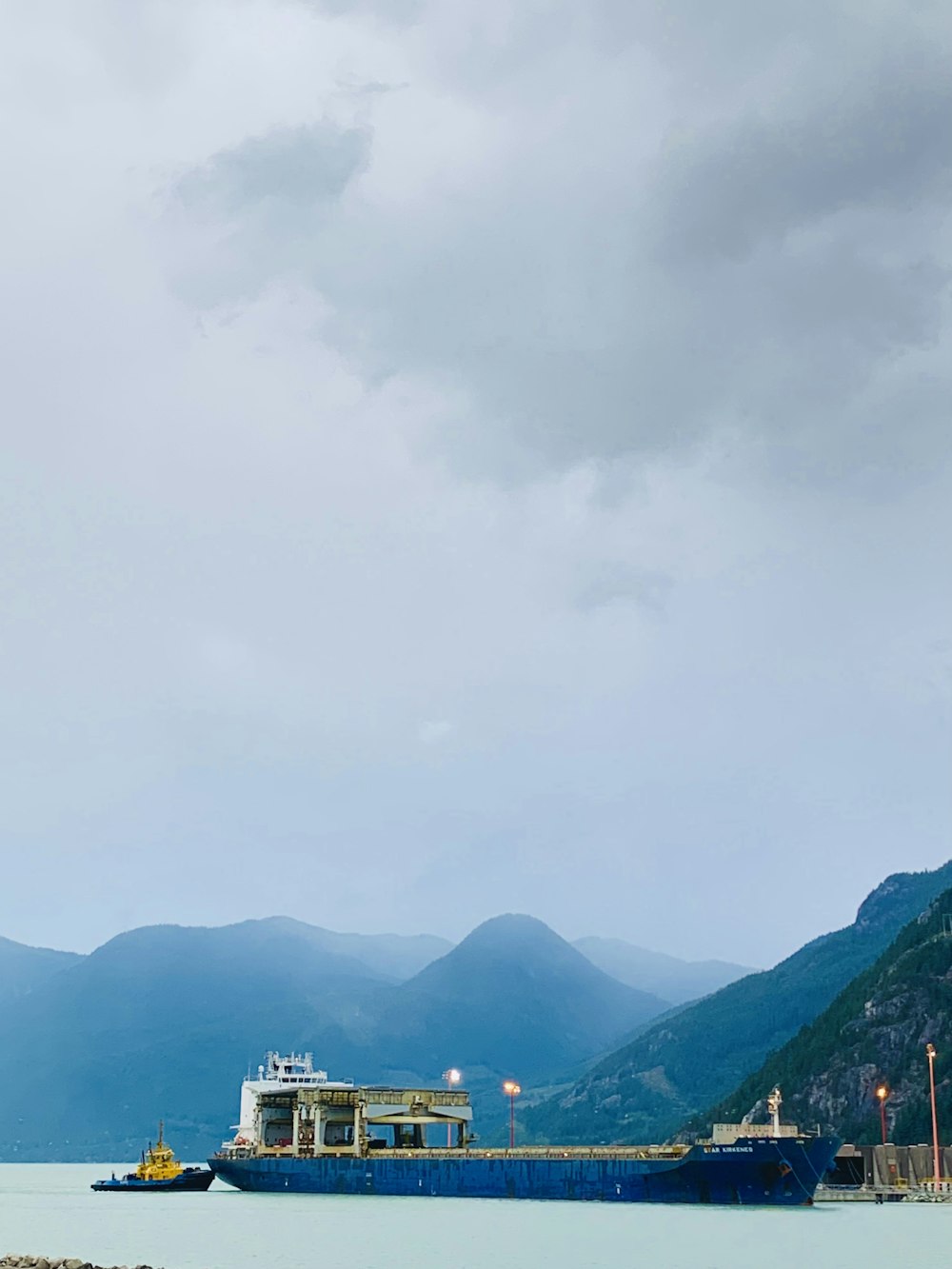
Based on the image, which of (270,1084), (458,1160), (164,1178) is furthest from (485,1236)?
(164,1178)

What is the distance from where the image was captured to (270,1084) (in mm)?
150375

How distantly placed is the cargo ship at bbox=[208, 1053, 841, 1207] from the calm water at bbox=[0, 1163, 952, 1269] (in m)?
2.05

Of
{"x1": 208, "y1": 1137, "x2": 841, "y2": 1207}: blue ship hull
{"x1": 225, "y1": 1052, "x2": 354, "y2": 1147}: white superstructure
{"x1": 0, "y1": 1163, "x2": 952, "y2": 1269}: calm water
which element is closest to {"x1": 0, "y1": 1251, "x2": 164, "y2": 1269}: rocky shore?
{"x1": 0, "y1": 1163, "x2": 952, "y2": 1269}: calm water

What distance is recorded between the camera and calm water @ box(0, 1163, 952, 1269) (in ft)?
259


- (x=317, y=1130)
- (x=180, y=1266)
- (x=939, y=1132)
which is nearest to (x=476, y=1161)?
(x=317, y=1130)

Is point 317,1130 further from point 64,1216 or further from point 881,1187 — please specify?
point 881,1187

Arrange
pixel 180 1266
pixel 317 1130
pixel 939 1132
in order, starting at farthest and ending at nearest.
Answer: pixel 939 1132, pixel 317 1130, pixel 180 1266

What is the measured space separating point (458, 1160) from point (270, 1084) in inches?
1248

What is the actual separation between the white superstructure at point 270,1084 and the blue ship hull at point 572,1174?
483 cm

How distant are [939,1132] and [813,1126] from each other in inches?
1019

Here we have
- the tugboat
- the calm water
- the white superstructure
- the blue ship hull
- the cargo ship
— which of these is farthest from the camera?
the tugboat

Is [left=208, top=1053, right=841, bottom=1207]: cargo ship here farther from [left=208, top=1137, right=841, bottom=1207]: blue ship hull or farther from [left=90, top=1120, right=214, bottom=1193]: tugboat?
[left=90, top=1120, right=214, bottom=1193]: tugboat

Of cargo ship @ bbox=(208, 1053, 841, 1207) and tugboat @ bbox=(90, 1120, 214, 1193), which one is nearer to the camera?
cargo ship @ bbox=(208, 1053, 841, 1207)

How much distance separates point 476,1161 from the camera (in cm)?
12319
